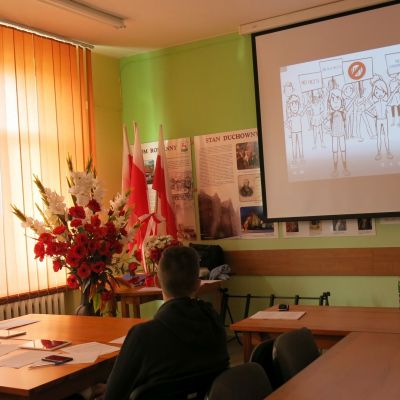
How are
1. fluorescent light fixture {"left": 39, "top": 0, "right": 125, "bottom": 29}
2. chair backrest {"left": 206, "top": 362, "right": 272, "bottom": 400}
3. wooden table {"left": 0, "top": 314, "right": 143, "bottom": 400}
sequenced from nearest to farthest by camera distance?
chair backrest {"left": 206, "top": 362, "right": 272, "bottom": 400} < wooden table {"left": 0, "top": 314, "right": 143, "bottom": 400} < fluorescent light fixture {"left": 39, "top": 0, "right": 125, "bottom": 29}

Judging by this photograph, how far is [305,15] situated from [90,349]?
12.0 feet

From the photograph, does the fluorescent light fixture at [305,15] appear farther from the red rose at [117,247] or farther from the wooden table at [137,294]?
the red rose at [117,247]

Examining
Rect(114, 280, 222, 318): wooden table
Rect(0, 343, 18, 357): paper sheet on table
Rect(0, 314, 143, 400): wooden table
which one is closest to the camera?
Rect(0, 314, 143, 400): wooden table

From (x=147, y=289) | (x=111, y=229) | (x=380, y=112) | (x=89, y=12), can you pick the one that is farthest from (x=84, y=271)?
(x=380, y=112)

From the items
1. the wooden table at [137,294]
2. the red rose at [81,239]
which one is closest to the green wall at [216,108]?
the wooden table at [137,294]

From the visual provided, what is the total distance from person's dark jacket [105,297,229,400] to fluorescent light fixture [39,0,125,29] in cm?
326

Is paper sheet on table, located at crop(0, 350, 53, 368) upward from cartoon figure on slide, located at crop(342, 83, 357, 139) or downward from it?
downward

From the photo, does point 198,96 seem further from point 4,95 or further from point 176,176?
point 4,95

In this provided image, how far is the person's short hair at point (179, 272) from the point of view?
2164 mm

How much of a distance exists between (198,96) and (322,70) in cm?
129

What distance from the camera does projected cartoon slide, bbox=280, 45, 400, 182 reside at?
4.84 meters

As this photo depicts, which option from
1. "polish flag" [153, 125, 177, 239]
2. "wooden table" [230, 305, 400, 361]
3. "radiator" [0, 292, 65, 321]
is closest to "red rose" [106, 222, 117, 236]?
"wooden table" [230, 305, 400, 361]

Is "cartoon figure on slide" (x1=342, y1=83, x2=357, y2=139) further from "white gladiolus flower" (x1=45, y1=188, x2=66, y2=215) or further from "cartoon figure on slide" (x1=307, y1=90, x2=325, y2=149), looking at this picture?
"white gladiolus flower" (x1=45, y1=188, x2=66, y2=215)

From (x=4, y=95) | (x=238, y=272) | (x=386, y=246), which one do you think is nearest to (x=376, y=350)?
(x=386, y=246)
